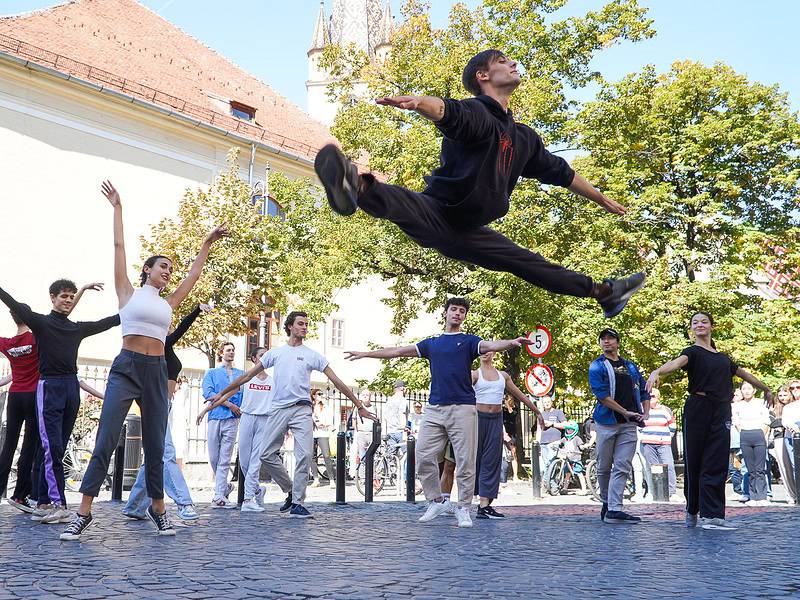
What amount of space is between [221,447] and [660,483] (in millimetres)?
7216

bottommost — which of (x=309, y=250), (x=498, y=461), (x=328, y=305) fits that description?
(x=498, y=461)

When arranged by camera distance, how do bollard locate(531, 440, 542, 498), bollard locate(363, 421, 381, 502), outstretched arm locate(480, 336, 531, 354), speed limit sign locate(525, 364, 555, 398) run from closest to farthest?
outstretched arm locate(480, 336, 531, 354) < bollard locate(363, 421, 381, 502) < bollard locate(531, 440, 542, 498) < speed limit sign locate(525, 364, 555, 398)

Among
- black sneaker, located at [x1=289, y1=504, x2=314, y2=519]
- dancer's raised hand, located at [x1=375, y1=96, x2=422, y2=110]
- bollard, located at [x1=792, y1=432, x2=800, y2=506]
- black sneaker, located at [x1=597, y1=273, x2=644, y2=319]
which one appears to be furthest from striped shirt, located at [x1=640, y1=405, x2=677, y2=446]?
dancer's raised hand, located at [x1=375, y1=96, x2=422, y2=110]

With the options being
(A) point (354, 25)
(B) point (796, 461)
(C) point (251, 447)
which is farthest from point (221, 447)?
(A) point (354, 25)

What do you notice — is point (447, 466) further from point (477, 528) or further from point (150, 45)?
point (150, 45)

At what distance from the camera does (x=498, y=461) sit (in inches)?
435

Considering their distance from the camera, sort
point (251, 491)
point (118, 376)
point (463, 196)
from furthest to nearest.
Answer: point (251, 491) → point (118, 376) → point (463, 196)

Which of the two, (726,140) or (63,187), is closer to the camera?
(726,140)

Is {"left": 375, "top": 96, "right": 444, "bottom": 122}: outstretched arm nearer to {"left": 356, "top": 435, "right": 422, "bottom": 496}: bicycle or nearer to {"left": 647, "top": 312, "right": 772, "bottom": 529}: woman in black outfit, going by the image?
{"left": 647, "top": 312, "right": 772, "bottom": 529}: woman in black outfit

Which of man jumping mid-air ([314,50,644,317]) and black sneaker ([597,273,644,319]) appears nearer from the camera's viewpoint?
man jumping mid-air ([314,50,644,317])

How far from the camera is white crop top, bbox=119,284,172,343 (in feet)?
24.7

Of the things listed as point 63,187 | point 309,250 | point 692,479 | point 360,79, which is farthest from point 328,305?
point 692,479

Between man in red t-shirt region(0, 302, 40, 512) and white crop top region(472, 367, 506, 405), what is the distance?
509 cm

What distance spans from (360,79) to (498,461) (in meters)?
18.8
